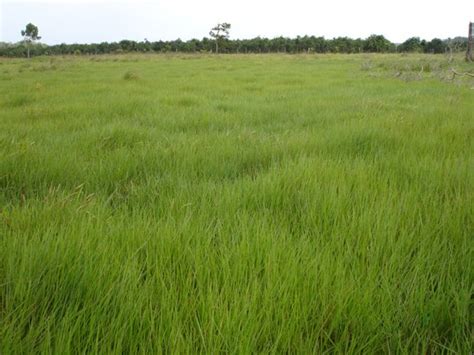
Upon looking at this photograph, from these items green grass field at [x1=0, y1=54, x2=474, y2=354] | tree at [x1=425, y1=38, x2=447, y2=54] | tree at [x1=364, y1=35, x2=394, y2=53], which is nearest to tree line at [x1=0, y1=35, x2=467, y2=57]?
tree at [x1=364, y1=35, x2=394, y2=53]

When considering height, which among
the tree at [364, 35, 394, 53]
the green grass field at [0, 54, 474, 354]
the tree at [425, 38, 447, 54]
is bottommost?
the green grass field at [0, 54, 474, 354]

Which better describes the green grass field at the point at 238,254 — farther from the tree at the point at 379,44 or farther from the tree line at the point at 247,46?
the tree at the point at 379,44

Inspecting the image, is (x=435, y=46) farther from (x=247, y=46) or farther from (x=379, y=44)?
(x=247, y=46)

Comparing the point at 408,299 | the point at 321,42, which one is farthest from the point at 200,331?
the point at 321,42

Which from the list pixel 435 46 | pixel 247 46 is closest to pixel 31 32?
pixel 247 46

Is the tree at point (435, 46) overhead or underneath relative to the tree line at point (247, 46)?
underneath

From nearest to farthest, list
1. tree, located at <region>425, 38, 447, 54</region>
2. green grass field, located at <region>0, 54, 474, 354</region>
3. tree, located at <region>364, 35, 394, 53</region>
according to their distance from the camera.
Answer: green grass field, located at <region>0, 54, 474, 354</region>
tree, located at <region>425, 38, 447, 54</region>
tree, located at <region>364, 35, 394, 53</region>

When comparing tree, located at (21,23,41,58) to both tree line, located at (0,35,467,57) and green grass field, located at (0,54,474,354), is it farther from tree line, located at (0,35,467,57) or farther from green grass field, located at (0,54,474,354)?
green grass field, located at (0,54,474,354)

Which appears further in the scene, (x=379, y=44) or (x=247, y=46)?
(x=247, y=46)

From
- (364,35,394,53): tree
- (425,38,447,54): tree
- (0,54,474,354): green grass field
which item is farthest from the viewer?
(364,35,394,53): tree

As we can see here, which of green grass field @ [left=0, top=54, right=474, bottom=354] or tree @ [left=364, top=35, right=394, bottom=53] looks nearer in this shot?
green grass field @ [left=0, top=54, right=474, bottom=354]

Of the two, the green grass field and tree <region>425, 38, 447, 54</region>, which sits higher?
tree <region>425, 38, 447, 54</region>

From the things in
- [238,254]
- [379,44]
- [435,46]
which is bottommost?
[238,254]

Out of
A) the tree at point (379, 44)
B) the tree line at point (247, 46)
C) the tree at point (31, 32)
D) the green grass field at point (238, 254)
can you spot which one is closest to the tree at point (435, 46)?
the tree line at point (247, 46)
